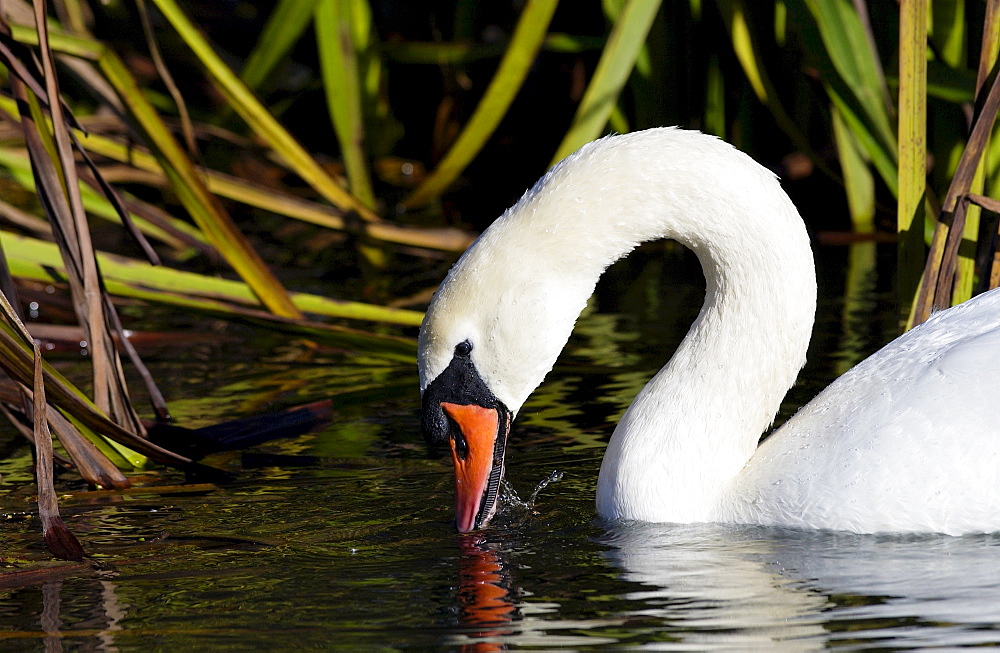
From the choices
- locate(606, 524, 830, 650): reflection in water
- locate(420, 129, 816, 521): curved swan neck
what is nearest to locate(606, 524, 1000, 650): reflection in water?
locate(606, 524, 830, 650): reflection in water

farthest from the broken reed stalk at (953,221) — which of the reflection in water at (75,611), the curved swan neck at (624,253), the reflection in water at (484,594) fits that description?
the reflection in water at (75,611)

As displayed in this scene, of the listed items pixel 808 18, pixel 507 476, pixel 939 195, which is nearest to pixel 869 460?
pixel 507 476

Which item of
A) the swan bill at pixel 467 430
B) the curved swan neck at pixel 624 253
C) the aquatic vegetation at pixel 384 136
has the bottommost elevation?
the swan bill at pixel 467 430

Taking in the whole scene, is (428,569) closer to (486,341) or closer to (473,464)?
(473,464)

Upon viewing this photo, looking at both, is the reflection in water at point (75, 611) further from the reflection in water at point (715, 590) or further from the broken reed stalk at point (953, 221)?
the broken reed stalk at point (953, 221)

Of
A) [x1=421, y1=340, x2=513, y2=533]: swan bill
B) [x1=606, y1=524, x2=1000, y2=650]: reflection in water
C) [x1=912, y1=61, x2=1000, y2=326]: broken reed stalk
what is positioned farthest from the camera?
[x1=912, y1=61, x2=1000, y2=326]: broken reed stalk

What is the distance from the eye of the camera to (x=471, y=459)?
398 centimetres

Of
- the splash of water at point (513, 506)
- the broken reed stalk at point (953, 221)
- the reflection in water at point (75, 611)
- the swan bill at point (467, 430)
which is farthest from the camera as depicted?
the broken reed stalk at point (953, 221)

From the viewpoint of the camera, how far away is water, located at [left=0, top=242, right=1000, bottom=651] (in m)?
3.08

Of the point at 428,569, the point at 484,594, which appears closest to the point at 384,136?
the point at 428,569

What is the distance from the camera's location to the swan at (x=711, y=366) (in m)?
3.81

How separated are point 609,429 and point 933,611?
2108mm

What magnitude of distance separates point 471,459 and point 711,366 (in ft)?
2.40

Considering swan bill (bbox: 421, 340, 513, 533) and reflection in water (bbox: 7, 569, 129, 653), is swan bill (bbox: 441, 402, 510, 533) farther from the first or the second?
reflection in water (bbox: 7, 569, 129, 653)
